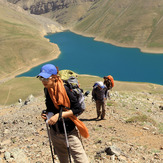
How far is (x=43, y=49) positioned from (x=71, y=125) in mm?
101123

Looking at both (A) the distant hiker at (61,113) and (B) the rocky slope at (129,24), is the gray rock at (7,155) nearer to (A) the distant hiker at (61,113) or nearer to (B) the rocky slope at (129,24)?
(A) the distant hiker at (61,113)

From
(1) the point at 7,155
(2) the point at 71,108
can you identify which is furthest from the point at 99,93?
(2) the point at 71,108

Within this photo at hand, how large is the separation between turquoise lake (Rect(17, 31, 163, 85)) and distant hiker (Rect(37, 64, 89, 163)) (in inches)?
2277

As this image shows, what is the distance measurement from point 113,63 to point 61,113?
76.4m

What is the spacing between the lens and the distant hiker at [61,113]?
3.92 m

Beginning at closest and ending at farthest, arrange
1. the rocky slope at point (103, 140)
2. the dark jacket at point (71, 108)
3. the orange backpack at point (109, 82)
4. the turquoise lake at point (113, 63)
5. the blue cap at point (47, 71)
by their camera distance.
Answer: the blue cap at point (47, 71), the dark jacket at point (71, 108), the rocky slope at point (103, 140), the orange backpack at point (109, 82), the turquoise lake at point (113, 63)

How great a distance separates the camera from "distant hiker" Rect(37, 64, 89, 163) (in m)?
3.92

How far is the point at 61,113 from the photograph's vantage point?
3.96 m

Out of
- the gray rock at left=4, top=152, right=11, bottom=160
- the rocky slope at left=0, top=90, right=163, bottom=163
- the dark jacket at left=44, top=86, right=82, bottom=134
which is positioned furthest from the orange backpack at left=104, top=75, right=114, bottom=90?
the dark jacket at left=44, top=86, right=82, bottom=134

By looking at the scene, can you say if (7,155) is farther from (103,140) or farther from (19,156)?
(103,140)

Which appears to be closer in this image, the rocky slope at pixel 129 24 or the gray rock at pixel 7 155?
the gray rock at pixel 7 155

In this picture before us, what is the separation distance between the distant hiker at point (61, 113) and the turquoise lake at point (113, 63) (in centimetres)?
5785

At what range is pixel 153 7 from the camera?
130375mm

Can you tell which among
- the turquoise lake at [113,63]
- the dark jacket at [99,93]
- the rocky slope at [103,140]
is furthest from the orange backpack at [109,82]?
the turquoise lake at [113,63]
